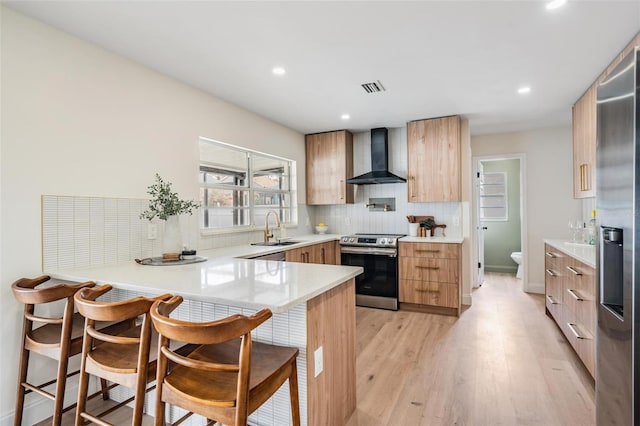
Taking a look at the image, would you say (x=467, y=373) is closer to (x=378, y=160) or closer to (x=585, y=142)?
(x=585, y=142)

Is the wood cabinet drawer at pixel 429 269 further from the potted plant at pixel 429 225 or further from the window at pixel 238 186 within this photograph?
the window at pixel 238 186

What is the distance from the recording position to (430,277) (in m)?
3.88

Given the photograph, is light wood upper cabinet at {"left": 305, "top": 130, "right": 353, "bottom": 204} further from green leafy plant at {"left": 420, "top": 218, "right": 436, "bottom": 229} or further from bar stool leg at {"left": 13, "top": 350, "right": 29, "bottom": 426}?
bar stool leg at {"left": 13, "top": 350, "right": 29, "bottom": 426}

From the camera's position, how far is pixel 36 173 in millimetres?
1896

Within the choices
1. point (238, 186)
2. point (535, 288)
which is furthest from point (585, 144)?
point (238, 186)

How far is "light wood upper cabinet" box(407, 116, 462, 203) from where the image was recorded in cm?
401

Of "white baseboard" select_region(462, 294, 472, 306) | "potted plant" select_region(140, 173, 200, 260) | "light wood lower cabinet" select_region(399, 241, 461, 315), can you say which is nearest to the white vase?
"potted plant" select_region(140, 173, 200, 260)

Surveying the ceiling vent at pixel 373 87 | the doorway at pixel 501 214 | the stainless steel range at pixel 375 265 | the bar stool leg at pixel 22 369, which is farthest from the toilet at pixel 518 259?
the bar stool leg at pixel 22 369

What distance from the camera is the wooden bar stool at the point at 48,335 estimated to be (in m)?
1.55

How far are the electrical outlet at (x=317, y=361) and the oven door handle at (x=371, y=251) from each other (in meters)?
2.58

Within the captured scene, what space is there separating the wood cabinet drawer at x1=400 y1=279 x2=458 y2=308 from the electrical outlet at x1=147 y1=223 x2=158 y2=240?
282 centimetres

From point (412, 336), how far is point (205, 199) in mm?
2479

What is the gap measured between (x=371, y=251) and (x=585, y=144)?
247 cm

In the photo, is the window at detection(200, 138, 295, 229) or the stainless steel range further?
the stainless steel range
